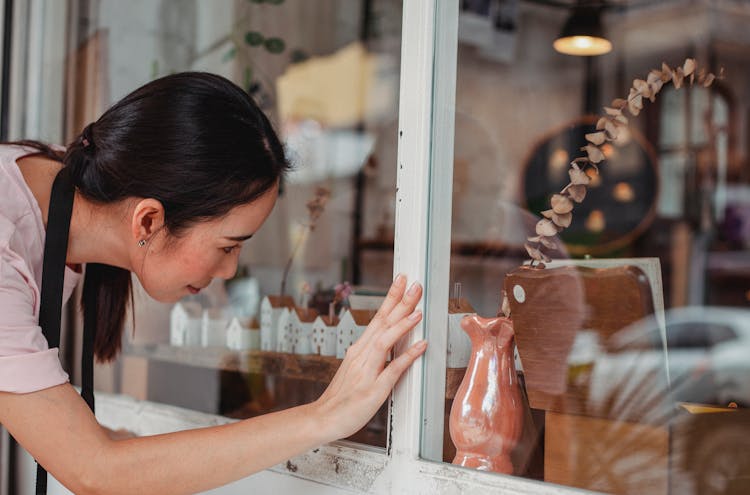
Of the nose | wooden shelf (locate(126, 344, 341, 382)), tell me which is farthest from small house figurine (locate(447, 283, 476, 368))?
the nose

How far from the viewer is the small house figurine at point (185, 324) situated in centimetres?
181

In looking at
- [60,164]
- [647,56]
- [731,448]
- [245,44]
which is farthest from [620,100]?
[647,56]

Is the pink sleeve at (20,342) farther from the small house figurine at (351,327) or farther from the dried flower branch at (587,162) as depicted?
the dried flower branch at (587,162)

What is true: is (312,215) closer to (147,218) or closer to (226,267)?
(226,267)

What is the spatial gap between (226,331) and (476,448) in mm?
829

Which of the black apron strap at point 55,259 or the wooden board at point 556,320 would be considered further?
the black apron strap at point 55,259

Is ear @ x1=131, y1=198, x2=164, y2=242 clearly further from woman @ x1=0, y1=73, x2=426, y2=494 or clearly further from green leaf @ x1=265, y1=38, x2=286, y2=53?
green leaf @ x1=265, y1=38, x2=286, y2=53

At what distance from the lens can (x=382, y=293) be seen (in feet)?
4.57

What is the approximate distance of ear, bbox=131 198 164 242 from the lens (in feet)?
3.72

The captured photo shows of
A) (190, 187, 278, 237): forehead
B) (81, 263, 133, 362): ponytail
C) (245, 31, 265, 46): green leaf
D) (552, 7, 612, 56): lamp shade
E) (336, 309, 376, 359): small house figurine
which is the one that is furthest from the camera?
(552, 7, 612, 56): lamp shade

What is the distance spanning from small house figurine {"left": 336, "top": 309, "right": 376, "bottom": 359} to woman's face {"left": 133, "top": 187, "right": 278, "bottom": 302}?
220 mm

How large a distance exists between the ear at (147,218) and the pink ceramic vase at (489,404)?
0.47 meters

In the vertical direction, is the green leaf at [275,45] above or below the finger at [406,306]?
above

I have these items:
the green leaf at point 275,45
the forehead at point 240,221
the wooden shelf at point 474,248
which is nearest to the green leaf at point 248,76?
the green leaf at point 275,45
